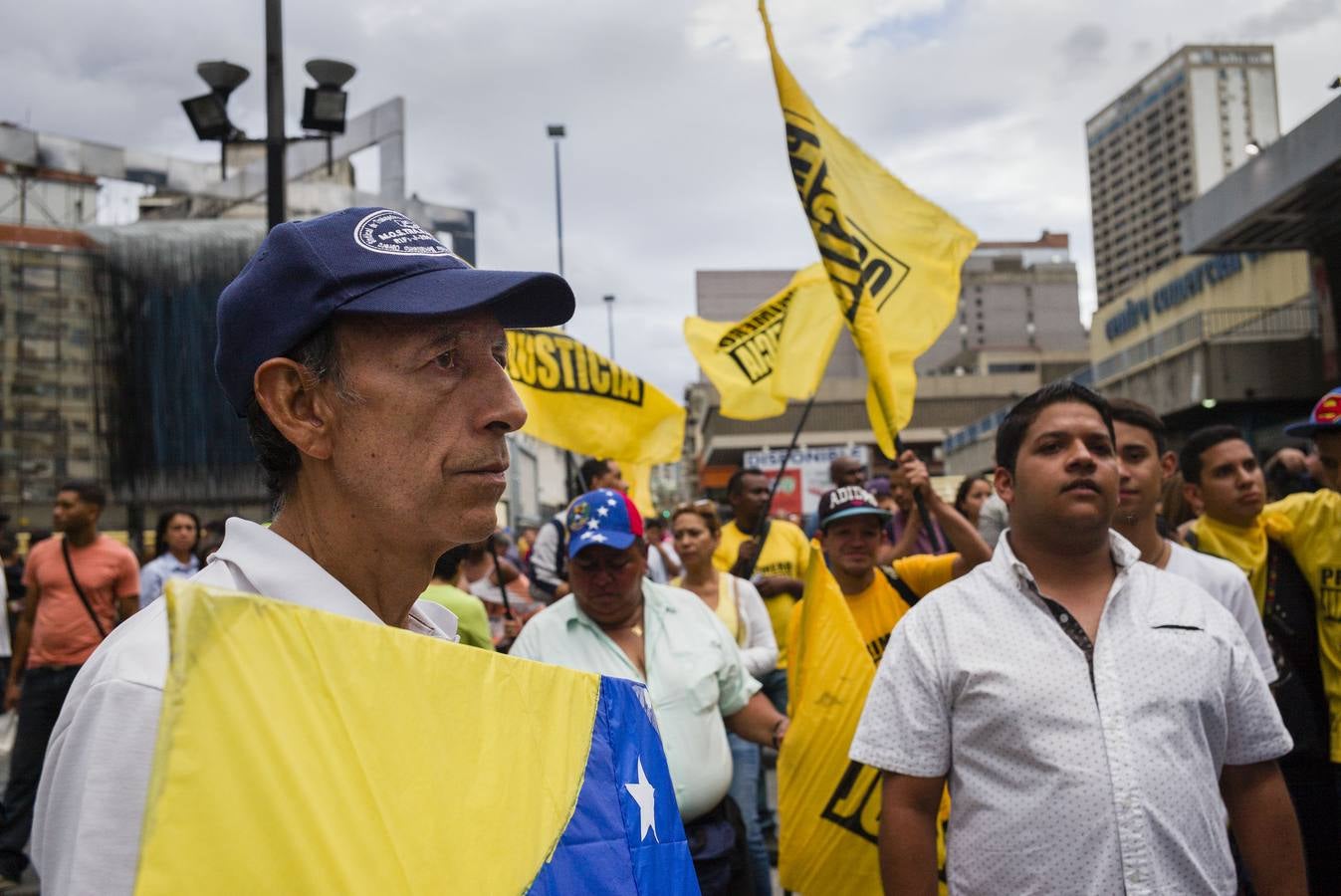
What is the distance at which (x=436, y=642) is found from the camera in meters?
1.16

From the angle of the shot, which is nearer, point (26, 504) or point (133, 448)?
point (133, 448)

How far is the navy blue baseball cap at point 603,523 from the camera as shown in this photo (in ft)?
12.9

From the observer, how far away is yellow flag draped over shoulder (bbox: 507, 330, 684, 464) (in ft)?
25.0

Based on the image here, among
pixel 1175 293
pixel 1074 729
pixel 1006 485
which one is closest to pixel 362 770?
pixel 1074 729

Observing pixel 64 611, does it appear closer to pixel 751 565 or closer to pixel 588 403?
pixel 588 403

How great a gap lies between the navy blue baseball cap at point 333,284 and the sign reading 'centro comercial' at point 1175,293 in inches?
1327

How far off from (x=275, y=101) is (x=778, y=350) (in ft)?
12.8

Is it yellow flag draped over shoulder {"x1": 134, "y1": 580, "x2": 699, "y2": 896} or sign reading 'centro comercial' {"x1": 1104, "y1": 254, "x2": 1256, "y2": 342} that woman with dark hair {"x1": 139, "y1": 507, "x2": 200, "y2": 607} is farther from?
sign reading 'centro comercial' {"x1": 1104, "y1": 254, "x2": 1256, "y2": 342}

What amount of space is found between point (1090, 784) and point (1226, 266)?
33758 mm

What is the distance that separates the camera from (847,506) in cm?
544

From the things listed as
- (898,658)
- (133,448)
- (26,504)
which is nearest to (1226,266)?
(133,448)

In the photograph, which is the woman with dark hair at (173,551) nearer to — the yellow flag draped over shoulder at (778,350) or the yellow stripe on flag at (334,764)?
the yellow flag draped over shoulder at (778,350)

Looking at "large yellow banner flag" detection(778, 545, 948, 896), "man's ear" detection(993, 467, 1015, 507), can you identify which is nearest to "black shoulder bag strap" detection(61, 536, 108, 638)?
"large yellow banner flag" detection(778, 545, 948, 896)

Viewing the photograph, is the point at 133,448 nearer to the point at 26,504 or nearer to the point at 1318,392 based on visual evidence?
the point at 26,504
